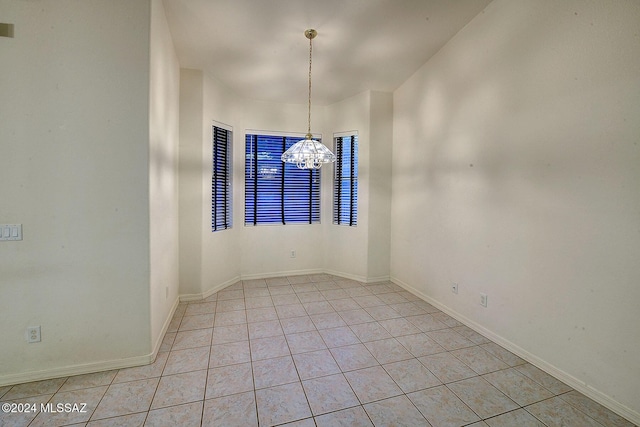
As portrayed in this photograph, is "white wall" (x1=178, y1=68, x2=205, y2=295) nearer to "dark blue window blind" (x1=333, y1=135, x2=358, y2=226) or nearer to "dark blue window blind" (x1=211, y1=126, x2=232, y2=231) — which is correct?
"dark blue window blind" (x1=211, y1=126, x2=232, y2=231)

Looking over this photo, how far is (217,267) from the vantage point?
4.03 m

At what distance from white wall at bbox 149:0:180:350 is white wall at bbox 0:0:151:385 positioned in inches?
4.3

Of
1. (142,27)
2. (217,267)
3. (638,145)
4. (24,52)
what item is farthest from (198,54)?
(638,145)

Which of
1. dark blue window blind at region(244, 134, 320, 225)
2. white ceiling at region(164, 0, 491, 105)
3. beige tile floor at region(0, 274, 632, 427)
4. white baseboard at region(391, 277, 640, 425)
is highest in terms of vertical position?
white ceiling at region(164, 0, 491, 105)

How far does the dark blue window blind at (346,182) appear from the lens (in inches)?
180

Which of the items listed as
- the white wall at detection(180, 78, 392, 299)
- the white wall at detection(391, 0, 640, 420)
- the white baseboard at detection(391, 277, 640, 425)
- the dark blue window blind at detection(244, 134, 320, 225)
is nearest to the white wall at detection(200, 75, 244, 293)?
the white wall at detection(180, 78, 392, 299)

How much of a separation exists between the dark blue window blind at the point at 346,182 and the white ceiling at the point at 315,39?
Answer: 87cm

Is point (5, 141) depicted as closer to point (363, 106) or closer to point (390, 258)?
point (363, 106)

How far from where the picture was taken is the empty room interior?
1.87 metres

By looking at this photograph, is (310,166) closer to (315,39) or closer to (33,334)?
(315,39)

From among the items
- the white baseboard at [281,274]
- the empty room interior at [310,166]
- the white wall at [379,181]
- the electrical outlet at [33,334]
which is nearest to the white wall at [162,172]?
the empty room interior at [310,166]

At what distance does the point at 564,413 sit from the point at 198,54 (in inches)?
179

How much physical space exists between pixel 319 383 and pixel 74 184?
2.30m

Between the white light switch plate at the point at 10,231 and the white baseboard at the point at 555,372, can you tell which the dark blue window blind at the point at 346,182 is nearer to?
the white baseboard at the point at 555,372
